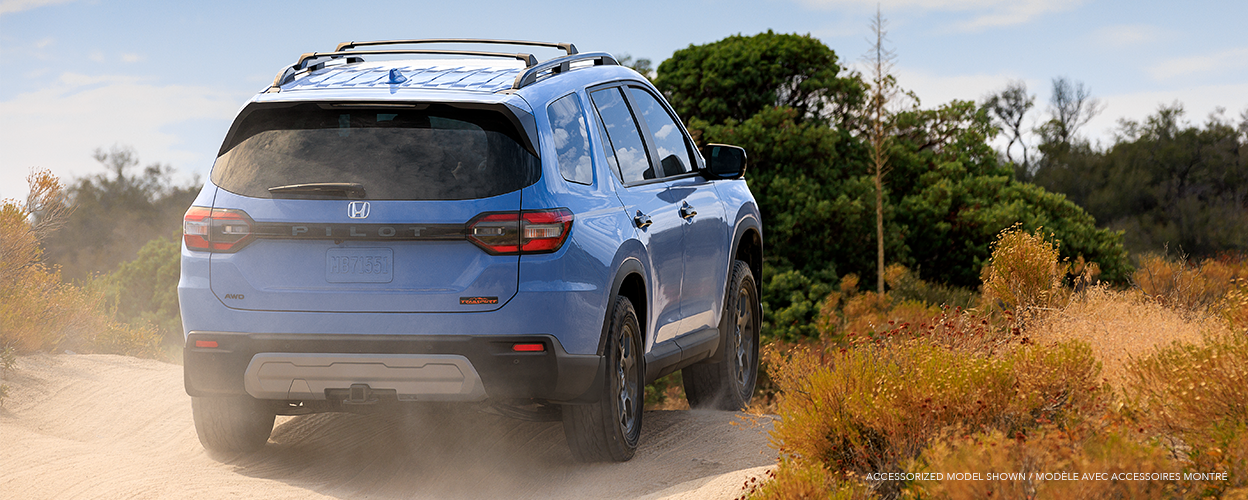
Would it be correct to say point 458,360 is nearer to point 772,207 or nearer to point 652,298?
→ point 652,298

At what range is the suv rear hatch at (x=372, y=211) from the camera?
16.4ft

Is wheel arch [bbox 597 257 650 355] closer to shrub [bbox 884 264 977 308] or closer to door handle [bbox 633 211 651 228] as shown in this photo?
door handle [bbox 633 211 651 228]

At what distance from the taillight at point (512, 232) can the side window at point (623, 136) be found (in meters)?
1.09

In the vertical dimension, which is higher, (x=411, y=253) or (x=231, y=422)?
(x=411, y=253)

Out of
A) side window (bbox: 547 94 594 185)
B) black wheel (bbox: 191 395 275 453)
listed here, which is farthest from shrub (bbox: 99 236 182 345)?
side window (bbox: 547 94 594 185)

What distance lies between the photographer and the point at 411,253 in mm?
5020

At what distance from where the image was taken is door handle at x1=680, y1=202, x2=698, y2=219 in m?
6.63

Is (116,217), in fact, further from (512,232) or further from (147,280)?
(512,232)

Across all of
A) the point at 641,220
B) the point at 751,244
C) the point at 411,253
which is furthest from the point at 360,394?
the point at 751,244

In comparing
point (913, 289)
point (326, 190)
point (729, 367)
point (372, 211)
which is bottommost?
point (913, 289)

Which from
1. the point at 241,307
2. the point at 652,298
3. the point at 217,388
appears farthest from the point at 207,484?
the point at 652,298

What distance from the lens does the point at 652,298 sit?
6.11 meters

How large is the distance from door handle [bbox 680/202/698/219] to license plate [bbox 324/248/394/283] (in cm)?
210

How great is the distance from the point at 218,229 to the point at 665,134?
115 inches
